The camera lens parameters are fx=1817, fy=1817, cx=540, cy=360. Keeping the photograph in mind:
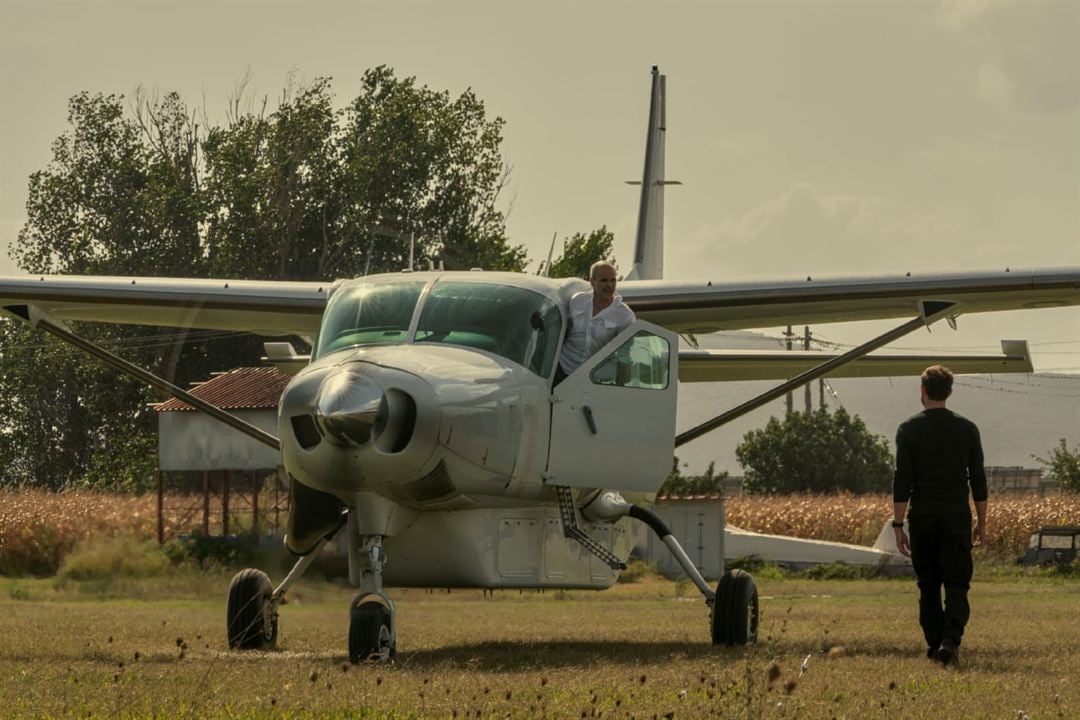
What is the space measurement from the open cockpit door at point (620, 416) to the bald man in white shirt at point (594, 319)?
0.28 ft

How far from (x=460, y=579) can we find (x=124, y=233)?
160 ft

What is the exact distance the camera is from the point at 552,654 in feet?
39.5

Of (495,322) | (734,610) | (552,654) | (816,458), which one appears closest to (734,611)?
(734,610)

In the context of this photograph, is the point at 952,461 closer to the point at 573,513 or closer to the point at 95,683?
the point at 573,513

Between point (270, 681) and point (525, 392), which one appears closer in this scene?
point (270, 681)

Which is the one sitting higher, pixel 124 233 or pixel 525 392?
pixel 124 233

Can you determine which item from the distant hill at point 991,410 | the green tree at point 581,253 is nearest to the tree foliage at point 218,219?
the green tree at point 581,253

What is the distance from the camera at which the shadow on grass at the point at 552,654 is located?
11.0 m

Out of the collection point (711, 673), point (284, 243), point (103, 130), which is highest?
point (103, 130)

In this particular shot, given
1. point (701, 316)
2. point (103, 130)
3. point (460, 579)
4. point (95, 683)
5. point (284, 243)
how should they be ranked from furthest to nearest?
point (103, 130) → point (284, 243) → point (701, 316) → point (460, 579) → point (95, 683)

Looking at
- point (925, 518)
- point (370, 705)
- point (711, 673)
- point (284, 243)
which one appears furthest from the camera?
point (284, 243)

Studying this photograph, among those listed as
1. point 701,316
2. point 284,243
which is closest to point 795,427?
point 284,243

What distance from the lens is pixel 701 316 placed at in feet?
47.9

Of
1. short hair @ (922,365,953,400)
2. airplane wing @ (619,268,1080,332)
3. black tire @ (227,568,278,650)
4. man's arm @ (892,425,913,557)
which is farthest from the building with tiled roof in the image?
short hair @ (922,365,953,400)
